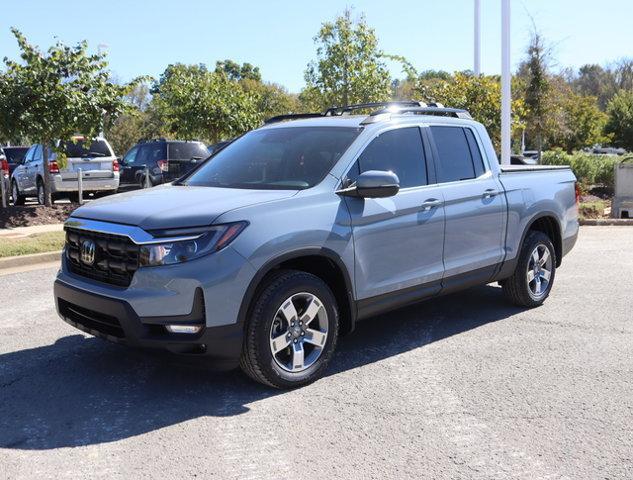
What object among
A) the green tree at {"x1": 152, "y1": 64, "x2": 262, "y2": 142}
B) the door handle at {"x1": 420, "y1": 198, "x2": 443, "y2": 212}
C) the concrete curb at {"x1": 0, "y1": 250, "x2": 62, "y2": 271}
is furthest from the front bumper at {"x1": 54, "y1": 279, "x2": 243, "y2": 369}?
the green tree at {"x1": 152, "y1": 64, "x2": 262, "y2": 142}

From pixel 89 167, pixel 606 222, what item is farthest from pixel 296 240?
pixel 89 167

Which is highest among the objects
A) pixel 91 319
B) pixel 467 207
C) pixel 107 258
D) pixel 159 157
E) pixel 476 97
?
pixel 476 97

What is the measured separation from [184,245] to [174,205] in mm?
390

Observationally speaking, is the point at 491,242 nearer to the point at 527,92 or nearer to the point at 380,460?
the point at 380,460

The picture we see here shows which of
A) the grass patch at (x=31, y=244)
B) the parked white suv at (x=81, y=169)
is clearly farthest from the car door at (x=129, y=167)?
the grass patch at (x=31, y=244)

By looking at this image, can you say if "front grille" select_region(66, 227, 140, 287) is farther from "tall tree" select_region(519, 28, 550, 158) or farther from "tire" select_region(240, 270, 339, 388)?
"tall tree" select_region(519, 28, 550, 158)

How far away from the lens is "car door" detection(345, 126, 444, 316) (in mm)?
4848

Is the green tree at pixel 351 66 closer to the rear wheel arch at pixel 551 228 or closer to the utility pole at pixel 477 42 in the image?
the utility pole at pixel 477 42

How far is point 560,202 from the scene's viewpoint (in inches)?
272

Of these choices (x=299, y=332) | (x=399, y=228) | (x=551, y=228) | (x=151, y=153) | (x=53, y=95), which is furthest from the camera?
(x=151, y=153)

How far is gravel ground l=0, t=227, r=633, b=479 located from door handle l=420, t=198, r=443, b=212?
1129mm

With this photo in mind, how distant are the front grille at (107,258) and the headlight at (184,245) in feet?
0.34

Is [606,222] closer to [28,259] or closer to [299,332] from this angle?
[28,259]

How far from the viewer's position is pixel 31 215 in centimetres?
1370
